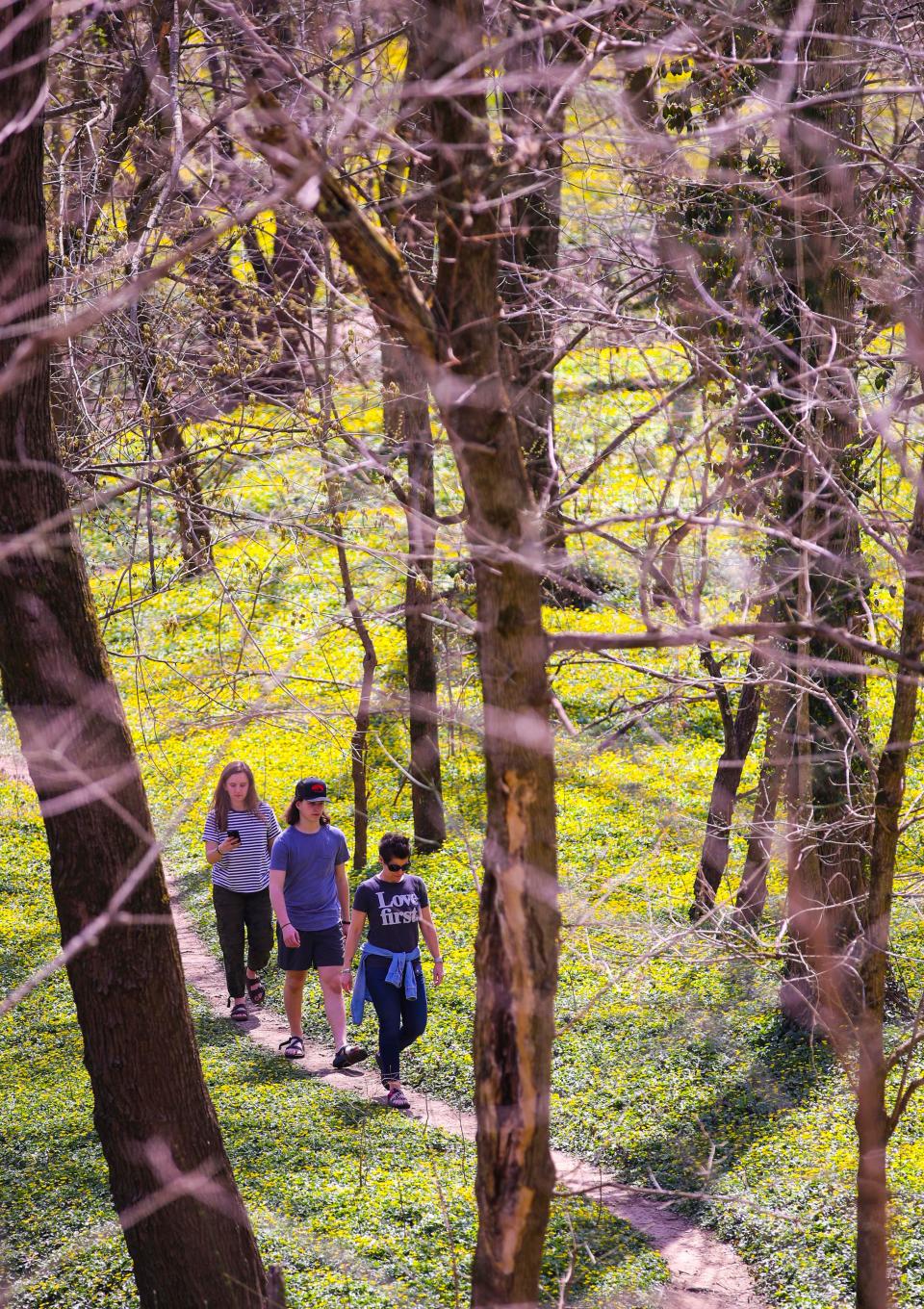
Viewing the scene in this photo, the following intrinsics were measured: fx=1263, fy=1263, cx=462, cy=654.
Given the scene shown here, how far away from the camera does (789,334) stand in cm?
915

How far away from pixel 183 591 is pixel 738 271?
12.6m

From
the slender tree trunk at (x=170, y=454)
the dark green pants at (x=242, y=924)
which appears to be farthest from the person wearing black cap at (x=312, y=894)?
the slender tree trunk at (x=170, y=454)

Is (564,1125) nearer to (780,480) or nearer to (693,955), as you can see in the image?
(693,955)

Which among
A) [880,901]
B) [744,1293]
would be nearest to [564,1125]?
[744,1293]

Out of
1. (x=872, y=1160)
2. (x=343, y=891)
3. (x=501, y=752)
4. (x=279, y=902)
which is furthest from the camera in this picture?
(x=343, y=891)

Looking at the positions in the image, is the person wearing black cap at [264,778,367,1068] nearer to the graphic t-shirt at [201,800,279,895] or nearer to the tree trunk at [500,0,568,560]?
the graphic t-shirt at [201,800,279,895]

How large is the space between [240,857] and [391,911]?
1756 mm

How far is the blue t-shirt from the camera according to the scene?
8.27 meters

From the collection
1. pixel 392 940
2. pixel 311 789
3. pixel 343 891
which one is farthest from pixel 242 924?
pixel 392 940

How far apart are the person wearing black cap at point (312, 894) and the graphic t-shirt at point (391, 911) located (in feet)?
1.81

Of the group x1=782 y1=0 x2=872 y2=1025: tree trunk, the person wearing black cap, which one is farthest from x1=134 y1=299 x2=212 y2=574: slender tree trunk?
x1=782 y1=0 x2=872 y2=1025: tree trunk

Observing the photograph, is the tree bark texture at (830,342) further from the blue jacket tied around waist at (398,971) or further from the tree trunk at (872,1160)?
the tree trunk at (872,1160)

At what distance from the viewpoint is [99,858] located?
5.50 metres

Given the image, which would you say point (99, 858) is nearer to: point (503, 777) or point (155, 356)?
point (503, 777)
